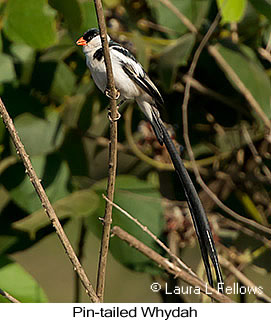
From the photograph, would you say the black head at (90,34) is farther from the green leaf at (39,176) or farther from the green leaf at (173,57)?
the green leaf at (39,176)

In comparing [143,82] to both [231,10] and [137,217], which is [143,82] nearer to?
[231,10]

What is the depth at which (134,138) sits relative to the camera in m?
1.59

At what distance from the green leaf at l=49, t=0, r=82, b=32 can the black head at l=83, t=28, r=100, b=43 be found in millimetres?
31

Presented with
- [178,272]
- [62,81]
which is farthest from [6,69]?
[178,272]

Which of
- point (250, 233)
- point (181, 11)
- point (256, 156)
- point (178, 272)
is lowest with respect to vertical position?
point (178, 272)

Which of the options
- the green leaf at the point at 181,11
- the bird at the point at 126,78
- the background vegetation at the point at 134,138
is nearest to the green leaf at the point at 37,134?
the background vegetation at the point at 134,138

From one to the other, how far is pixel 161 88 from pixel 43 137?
358 mm

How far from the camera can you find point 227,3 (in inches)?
48.1

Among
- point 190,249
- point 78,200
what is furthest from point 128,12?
point 190,249

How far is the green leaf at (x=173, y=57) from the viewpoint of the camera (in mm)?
1349

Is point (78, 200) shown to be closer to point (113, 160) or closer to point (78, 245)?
point (78, 245)

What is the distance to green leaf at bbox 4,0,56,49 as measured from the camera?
4.21 feet

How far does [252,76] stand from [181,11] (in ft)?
0.80

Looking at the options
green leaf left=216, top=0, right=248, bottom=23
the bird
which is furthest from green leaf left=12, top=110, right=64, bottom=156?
green leaf left=216, top=0, right=248, bottom=23
